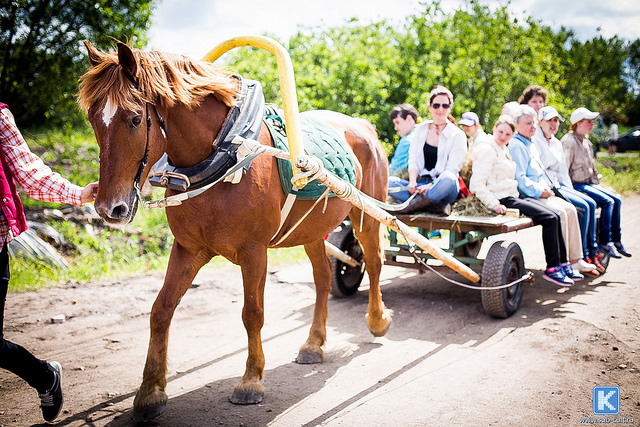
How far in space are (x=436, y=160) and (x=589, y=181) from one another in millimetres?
2586

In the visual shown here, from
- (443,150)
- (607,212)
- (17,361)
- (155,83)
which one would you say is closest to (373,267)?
(443,150)

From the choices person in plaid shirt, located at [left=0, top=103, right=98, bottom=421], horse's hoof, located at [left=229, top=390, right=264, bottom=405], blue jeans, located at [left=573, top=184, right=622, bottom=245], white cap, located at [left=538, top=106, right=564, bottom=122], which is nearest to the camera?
person in plaid shirt, located at [left=0, top=103, right=98, bottom=421]

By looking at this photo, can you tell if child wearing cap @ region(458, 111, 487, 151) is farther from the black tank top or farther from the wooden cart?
the wooden cart

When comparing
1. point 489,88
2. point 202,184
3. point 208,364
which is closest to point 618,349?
point 208,364

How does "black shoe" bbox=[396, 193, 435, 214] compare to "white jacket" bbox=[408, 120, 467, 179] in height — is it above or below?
below

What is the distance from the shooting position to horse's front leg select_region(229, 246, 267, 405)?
11.2ft

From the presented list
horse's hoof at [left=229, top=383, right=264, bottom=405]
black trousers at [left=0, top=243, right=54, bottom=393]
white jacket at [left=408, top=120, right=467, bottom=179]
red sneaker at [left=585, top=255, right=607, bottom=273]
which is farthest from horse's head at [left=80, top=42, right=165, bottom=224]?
red sneaker at [left=585, top=255, right=607, bottom=273]

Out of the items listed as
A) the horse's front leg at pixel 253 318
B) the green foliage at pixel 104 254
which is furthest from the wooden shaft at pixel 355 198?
the green foliage at pixel 104 254

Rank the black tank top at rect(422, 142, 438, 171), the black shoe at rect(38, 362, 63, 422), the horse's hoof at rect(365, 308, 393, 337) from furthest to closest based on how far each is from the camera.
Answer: the black tank top at rect(422, 142, 438, 171)
the horse's hoof at rect(365, 308, 393, 337)
the black shoe at rect(38, 362, 63, 422)

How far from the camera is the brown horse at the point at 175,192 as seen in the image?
2715mm

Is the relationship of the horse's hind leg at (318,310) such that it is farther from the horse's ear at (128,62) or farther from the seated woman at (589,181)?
the seated woman at (589,181)

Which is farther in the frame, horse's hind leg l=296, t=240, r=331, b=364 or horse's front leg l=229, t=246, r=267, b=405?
horse's hind leg l=296, t=240, r=331, b=364

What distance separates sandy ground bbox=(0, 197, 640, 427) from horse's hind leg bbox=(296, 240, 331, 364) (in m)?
0.13
